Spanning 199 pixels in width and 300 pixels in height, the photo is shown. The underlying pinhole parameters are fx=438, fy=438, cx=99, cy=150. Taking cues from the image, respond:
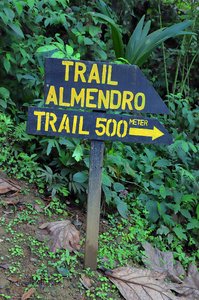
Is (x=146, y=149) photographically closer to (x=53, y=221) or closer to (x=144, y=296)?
(x=53, y=221)

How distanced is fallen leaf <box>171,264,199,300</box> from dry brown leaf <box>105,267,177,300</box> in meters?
0.14

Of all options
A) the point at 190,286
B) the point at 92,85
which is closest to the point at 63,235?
the point at 190,286

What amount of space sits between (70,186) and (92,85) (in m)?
1.16

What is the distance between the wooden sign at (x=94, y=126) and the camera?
2635 millimetres

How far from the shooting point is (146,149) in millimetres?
4219

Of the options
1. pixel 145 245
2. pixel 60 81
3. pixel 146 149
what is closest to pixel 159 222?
pixel 145 245

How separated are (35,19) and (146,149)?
1.68 m

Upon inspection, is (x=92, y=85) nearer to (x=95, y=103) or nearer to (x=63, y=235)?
(x=95, y=103)

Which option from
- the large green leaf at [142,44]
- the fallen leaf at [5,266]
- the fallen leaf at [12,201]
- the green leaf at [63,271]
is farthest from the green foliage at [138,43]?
the fallen leaf at [5,266]

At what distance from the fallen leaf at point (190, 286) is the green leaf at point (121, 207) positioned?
67 centimetres

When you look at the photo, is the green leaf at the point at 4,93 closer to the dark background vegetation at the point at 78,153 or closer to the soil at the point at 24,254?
the dark background vegetation at the point at 78,153

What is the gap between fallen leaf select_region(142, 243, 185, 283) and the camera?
3.27 meters

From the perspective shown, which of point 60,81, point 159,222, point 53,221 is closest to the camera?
point 60,81

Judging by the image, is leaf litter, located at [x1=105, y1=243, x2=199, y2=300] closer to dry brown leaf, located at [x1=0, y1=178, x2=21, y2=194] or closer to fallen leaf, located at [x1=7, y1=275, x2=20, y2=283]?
fallen leaf, located at [x1=7, y1=275, x2=20, y2=283]
